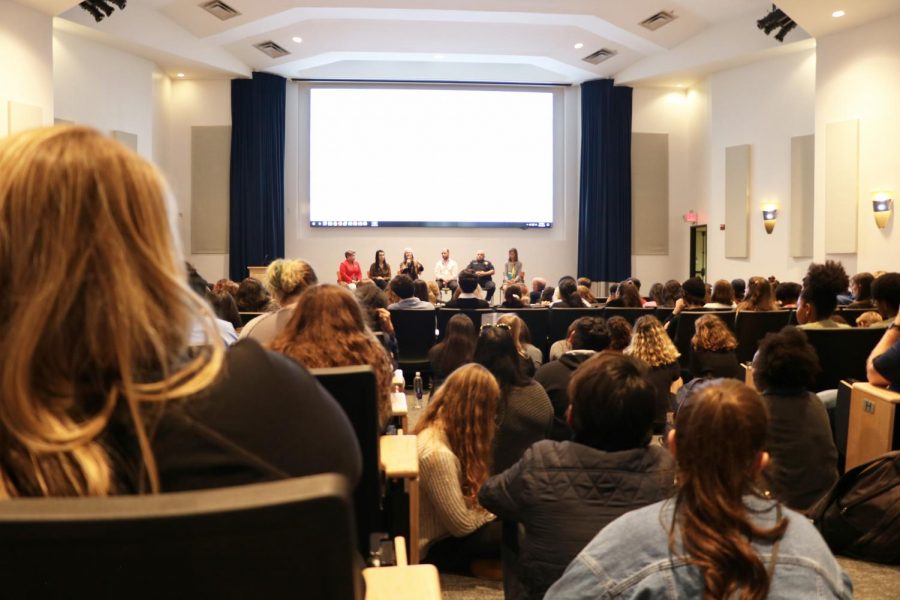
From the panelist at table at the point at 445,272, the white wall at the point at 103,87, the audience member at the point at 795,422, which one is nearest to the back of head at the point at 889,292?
the audience member at the point at 795,422

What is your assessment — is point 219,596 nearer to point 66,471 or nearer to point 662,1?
point 66,471

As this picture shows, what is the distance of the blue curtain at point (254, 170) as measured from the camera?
48.4 ft

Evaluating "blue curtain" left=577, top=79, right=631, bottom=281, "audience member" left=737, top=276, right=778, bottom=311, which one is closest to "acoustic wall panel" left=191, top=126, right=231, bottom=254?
"blue curtain" left=577, top=79, right=631, bottom=281

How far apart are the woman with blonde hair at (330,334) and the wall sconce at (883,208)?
8.91 metres

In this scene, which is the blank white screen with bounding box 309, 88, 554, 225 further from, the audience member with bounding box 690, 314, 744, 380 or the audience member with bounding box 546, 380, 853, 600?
the audience member with bounding box 546, 380, 853, 600

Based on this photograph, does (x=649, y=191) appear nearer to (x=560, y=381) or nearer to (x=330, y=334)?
(x=560, y=381)

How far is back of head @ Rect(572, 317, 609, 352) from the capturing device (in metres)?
4.65

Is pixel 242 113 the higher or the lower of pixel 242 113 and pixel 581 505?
the higher

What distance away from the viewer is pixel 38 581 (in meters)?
0.67

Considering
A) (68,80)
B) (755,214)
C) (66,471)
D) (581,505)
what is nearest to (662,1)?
(755,214)

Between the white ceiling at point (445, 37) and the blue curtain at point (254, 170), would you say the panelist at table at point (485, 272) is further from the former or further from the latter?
the blue curtain at point (254, 170)

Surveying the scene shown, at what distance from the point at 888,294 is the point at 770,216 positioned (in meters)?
8.30

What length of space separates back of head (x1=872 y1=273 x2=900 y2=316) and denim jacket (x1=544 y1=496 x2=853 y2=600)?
422 centimetres

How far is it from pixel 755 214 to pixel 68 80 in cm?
1042
